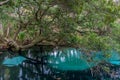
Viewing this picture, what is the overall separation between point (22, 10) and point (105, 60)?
7.11 feet

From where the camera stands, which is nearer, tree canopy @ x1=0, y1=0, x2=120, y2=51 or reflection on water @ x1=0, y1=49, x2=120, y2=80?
tree canopy @ x1=0, y1=0, x2=120, y2=51

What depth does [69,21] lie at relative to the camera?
19.0ft

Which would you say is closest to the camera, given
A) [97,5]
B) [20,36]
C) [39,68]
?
[97,5]

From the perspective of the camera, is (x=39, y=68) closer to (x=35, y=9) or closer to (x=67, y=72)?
(x=67, y=72)

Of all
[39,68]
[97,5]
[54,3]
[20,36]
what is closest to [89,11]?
[97,5]

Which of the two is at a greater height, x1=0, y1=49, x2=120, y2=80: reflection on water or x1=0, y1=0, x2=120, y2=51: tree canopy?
x1=0, y1=0, x2=120, y2=51: tree canopy

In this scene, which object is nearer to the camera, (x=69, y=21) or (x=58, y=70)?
(x=69, y=21)

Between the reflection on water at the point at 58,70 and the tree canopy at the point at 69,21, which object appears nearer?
the tree canopy at the point at 69,21

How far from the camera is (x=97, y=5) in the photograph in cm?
498

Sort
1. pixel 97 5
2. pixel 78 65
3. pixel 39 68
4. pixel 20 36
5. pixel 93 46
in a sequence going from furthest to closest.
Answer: pixel 39 68, pixel 78 65, pixel 20 36, pixel 93 46, pixel 97 5

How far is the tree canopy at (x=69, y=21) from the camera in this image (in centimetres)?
498

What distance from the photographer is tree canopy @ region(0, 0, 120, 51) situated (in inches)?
196

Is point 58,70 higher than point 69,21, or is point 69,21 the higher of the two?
point 69,21

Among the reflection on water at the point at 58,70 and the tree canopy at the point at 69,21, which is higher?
the tree canopy at the point at 69,21
